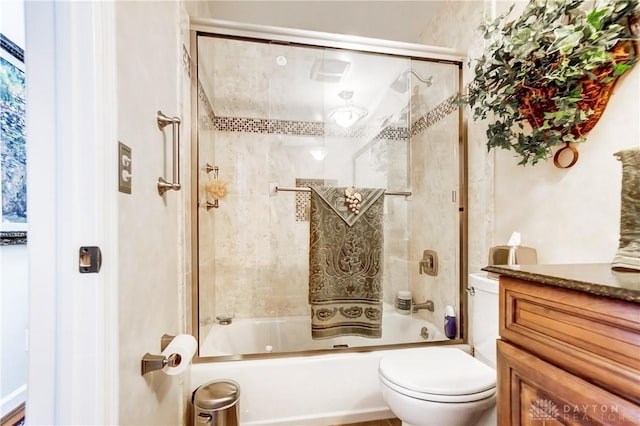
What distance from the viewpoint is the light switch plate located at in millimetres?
670

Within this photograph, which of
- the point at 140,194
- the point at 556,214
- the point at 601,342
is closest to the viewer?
the point at 601,342

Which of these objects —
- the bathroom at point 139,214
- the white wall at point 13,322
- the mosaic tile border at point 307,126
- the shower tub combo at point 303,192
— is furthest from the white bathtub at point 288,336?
the mosaic tile border at point 307,126

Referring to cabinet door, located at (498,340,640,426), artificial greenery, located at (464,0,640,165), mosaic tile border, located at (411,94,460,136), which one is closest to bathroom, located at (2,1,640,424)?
artificial greenery, located at (464,0,640,165)

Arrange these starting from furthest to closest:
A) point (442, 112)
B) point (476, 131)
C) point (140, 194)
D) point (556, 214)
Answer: point (442, 112) < point (476, 131) < point (556, 214) < point (140, 194)

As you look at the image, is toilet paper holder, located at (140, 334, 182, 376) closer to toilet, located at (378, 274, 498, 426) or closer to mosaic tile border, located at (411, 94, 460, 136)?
toilet, located at (378, 274, 498, 426)

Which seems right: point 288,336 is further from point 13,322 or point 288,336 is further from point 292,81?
point 292,81

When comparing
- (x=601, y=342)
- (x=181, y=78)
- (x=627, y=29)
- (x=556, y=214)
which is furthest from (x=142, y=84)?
(x=556, y=214)

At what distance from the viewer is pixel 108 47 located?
61 centimetres

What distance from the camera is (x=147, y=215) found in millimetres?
864

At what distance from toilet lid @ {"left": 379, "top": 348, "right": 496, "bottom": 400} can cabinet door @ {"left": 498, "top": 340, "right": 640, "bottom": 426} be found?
31 cm

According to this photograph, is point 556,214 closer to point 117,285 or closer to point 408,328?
point 408,328

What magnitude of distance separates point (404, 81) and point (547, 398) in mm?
1865

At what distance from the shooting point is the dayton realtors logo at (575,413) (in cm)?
49

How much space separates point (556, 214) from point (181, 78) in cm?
170
